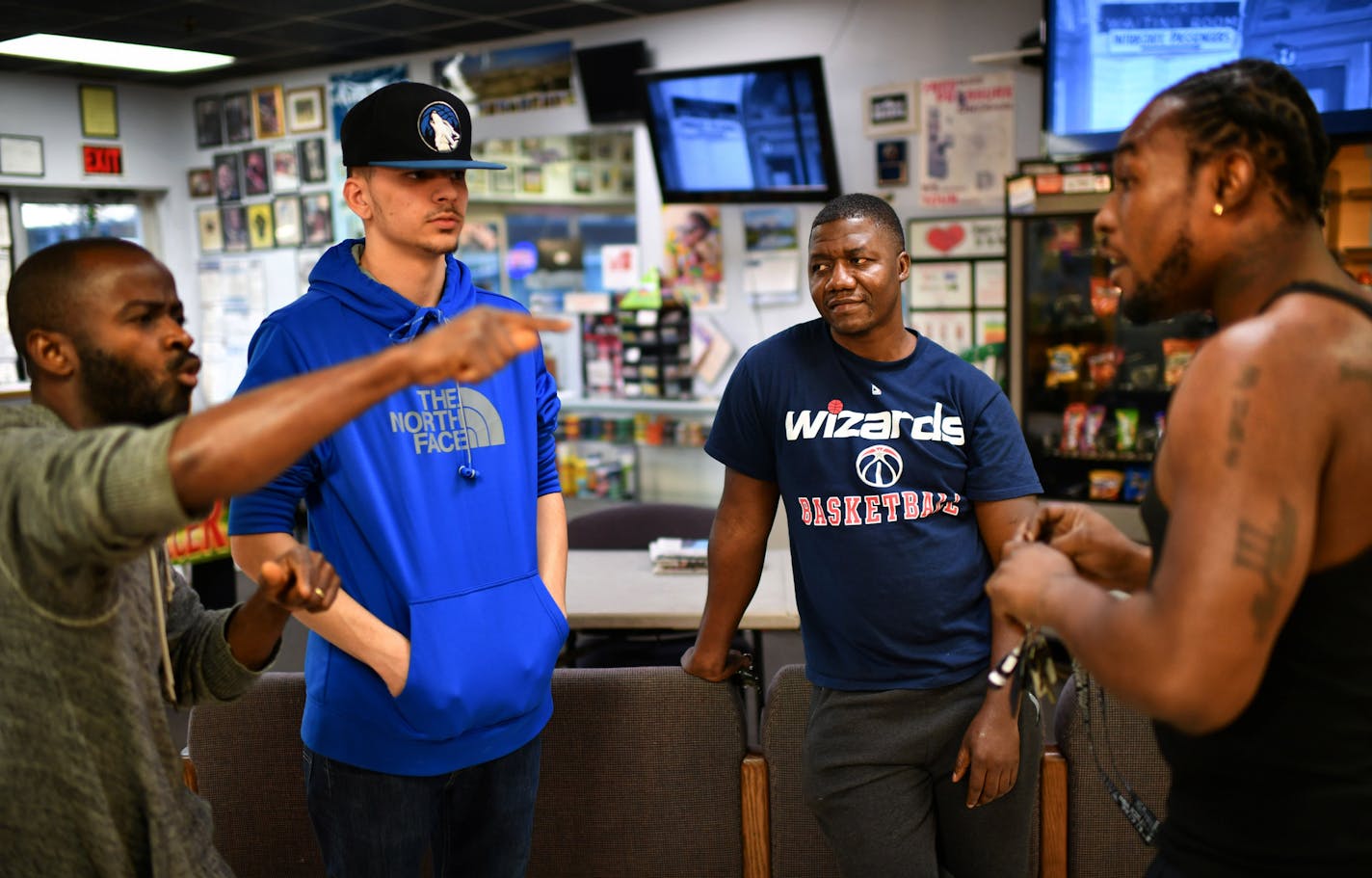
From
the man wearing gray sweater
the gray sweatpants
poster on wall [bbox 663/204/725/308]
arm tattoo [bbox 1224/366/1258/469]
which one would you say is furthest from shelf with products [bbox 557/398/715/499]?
arm tattoo [bbox 1224/366/1258/469]

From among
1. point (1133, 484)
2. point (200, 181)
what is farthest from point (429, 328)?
point (200, 181)

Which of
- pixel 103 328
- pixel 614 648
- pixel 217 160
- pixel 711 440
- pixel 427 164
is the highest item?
pixel 217 160

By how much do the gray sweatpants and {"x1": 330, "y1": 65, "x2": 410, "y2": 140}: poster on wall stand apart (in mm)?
5533

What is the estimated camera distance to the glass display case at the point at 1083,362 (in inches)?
177

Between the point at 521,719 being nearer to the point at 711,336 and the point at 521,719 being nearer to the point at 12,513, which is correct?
the point at 12,513

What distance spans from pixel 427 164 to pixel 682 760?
1329mm

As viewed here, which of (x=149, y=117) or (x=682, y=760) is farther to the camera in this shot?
(x=149, y=117)

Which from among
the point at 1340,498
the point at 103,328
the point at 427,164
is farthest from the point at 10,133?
the point at 1340,498

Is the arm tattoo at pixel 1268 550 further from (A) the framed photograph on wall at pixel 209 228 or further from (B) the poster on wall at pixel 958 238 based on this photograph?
(A) the framed photograph on wall at pixel 209 228

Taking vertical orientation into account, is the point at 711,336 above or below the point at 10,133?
below

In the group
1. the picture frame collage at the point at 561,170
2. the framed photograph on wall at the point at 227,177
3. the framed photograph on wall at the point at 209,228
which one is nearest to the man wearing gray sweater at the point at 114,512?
the picture frame collage at the point at 561,170

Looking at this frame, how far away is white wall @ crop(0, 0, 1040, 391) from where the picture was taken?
196 inches

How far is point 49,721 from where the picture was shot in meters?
1.18

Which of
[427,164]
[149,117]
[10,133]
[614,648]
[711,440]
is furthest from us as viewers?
[149,117]
